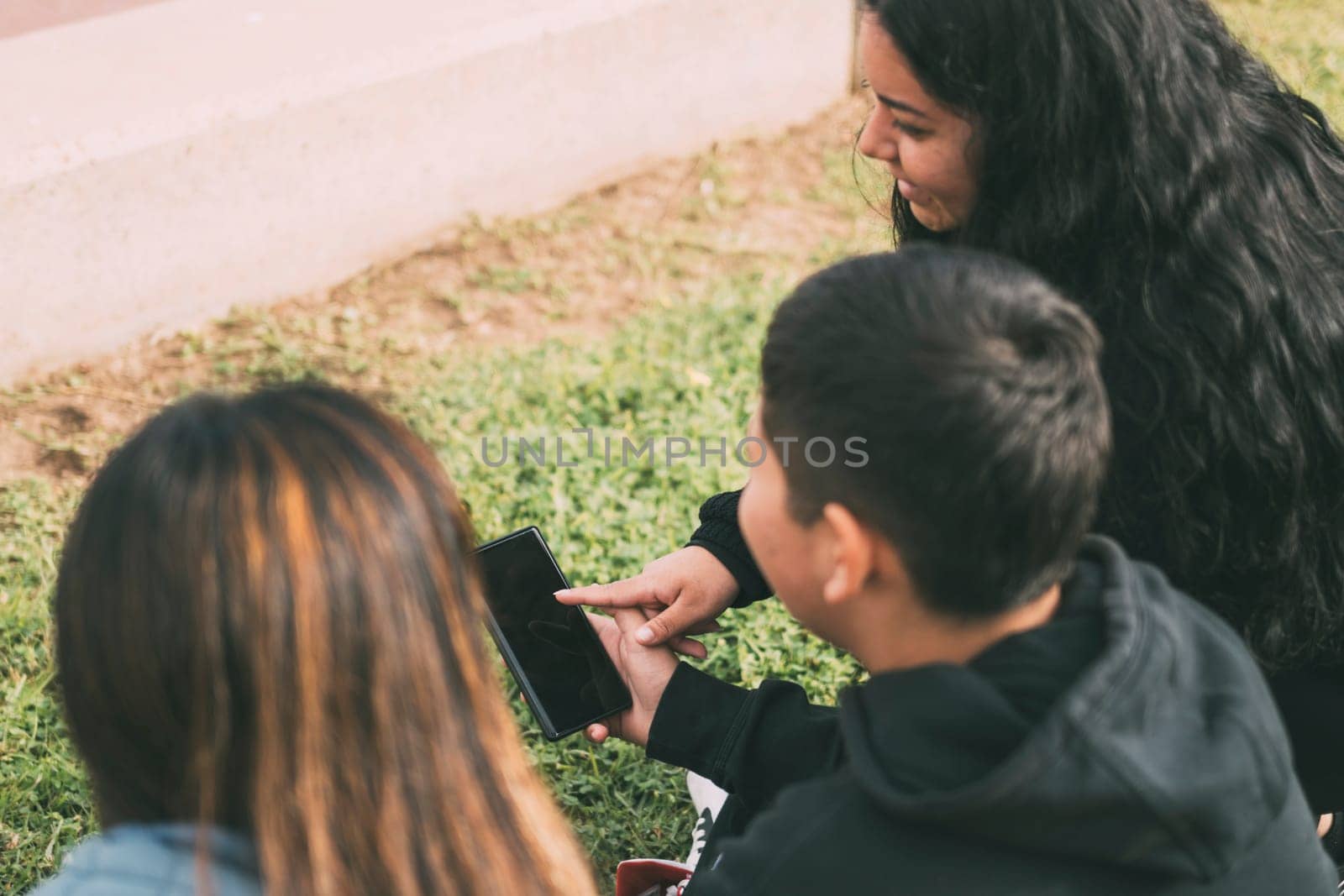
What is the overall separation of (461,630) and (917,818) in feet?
1.51

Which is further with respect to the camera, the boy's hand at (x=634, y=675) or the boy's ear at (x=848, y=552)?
the boy's hand at (x=634, y=675)

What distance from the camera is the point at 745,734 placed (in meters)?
1.78

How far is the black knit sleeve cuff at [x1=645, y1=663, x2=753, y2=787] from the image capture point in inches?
71.7

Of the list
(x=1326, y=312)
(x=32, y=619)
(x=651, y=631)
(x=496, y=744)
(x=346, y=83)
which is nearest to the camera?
(x=496, y=744)

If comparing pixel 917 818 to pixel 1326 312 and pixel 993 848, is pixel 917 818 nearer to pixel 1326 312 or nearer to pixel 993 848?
pixel 993 848

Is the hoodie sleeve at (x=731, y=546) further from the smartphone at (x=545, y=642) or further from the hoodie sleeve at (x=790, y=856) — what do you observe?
the hoodie sleeve at (x=790, y=856)

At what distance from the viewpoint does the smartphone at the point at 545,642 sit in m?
2.06

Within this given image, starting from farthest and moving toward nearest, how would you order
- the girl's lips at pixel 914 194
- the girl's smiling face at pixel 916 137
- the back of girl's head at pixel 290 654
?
1. the girl's lips at pixel 914 194
2. the girl's smiling face at pixel 916 137
3. the back of girl's head at pixel 290 654

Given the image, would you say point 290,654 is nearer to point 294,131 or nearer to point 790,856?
point 790,856

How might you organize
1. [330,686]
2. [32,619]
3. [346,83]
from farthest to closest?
[346,83]
[32,619]
[330,686]

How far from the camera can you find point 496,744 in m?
1.19

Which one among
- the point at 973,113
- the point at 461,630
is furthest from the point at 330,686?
the point at 973,113

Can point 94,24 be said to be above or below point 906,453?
above

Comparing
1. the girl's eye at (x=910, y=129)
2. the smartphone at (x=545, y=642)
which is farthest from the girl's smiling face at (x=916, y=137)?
the smartphone at (x=545, y=642)
